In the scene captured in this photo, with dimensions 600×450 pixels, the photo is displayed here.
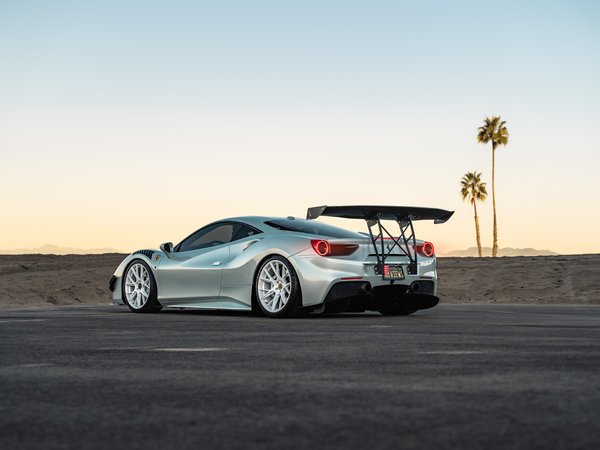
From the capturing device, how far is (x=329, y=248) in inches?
477

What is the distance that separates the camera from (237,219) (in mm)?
13539

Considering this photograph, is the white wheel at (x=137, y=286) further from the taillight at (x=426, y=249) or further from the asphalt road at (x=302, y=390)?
the asphalt road at (x=302, y=390)

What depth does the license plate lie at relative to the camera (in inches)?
488

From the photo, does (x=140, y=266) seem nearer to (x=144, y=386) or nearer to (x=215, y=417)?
(x=144, y=386)

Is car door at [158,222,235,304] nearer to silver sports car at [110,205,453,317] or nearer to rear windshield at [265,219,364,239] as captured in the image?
silver sports car at [110,205,453,317]

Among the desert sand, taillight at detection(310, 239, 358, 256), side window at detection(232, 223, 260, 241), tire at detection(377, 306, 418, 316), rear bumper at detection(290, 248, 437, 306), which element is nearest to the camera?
rear bumper at detection(290, 248, 437, 306)

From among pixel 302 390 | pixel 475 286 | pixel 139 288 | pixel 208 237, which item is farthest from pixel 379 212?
pixel 475 286

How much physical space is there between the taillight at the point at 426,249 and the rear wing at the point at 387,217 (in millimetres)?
208

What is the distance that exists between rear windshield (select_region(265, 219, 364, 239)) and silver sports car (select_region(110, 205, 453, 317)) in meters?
0.01

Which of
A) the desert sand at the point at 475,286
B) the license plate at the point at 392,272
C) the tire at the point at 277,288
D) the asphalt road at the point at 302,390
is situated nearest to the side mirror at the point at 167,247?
the tire at the point at 277,288

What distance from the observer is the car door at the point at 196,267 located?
13188 mm

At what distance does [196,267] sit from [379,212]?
2779mm

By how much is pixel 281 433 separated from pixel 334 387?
4.33ft

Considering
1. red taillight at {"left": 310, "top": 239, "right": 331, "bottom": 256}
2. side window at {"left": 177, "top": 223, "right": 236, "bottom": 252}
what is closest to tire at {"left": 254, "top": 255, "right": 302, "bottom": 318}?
red taillight at {"left": 310, "top": 239, "right": 331, "bottom": 256}
